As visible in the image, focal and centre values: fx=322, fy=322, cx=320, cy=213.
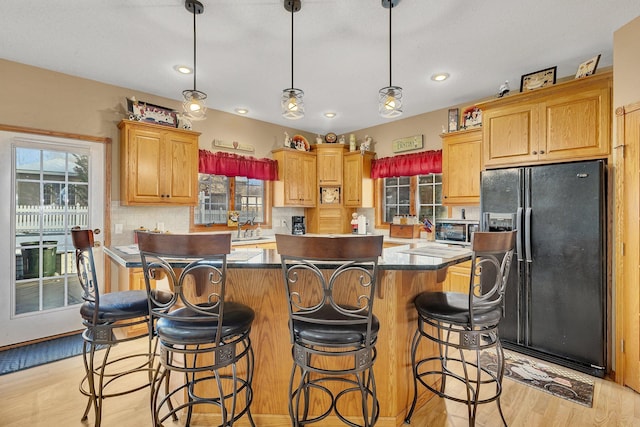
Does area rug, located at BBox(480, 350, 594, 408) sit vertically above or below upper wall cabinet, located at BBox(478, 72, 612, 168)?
below

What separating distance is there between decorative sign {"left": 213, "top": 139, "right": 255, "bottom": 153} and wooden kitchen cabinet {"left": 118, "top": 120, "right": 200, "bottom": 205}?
51cm

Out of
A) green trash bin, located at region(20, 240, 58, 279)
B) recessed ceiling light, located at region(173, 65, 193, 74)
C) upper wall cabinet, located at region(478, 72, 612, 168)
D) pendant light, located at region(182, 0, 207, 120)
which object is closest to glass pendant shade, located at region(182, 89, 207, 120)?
pendant light, located at region(182, 0, 207, 120)

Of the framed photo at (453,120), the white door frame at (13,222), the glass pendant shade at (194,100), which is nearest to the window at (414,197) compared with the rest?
the framed photo at (453,120)

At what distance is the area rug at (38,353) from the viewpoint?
270 cm

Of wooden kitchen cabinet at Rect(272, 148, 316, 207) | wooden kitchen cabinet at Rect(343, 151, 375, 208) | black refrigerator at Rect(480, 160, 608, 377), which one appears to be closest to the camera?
black refrigerator at Rect(480, 160, 608, 377)

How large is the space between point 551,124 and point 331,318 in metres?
2.68

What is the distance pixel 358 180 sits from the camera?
5.07 meters

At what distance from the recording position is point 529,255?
2.82 meters

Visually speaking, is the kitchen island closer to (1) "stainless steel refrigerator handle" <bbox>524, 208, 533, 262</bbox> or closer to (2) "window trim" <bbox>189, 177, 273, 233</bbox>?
(1) "stainless steel refrigerator handle" <bbox>524, 208, 533, 262</bbox>

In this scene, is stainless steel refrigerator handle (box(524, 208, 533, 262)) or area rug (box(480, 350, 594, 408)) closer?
area rug (box(480, 350, 594, 408))

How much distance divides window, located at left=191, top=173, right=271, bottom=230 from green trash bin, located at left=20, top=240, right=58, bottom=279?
57.5 inches

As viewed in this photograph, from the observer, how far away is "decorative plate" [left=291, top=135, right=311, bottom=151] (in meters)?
5.16

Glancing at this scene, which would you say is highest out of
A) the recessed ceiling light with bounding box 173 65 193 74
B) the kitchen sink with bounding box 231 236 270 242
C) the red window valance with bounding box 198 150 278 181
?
the recessed ceiling light with bounding box 173 65 193 74

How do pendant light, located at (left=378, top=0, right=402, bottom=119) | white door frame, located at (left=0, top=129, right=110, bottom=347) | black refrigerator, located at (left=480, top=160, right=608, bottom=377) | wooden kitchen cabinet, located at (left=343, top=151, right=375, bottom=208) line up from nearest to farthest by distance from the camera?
1. pendant light, located at (left=378, top=0, right=402, bottom=119)
2. black refrigerator, located at (left=480, top=160, right=608, bottom=377)
3. white door frame, located at (left=0, top=129, right=110, bottom=347)
4. wooden kitchen cabinet, located at (left=343, top=151, right=375, bottom=208)
